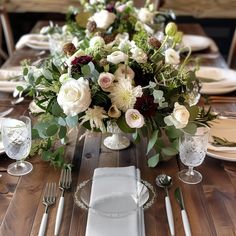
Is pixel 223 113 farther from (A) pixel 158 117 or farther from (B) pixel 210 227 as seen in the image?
(B) pixel 210 227

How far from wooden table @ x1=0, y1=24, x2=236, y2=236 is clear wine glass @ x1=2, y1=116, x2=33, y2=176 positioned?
Answer: 0.03m

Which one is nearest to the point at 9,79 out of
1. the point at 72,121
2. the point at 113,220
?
the point at 72,121

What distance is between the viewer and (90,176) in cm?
112

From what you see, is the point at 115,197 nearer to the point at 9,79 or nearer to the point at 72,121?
the point at 72,121

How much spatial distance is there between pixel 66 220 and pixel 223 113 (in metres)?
0.78

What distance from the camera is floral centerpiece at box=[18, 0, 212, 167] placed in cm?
102

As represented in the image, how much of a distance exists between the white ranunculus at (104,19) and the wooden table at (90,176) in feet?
2.22

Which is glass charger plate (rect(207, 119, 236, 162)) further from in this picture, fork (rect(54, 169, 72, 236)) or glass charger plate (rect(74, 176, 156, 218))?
fork (rect(54, 169, 72, 236))

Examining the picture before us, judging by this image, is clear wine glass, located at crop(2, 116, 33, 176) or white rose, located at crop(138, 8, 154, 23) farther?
white rose, located at crop(138, 8, 154, 23)

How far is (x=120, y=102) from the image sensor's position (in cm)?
104

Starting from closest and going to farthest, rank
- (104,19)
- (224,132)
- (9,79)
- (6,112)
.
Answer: (224,132) < (6,112) < (9,79) < (104,19)

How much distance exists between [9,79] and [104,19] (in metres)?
0.50

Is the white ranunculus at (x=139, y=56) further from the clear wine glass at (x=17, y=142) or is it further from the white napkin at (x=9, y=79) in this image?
the white napkin at (x=9, y=79)

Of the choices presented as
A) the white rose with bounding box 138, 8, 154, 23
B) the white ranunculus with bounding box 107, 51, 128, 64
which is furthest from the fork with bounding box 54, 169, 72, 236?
the white rose with bounding box 138, 8, 154, 23
